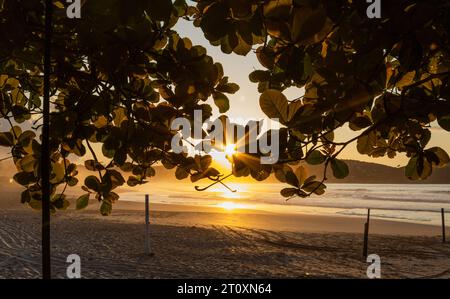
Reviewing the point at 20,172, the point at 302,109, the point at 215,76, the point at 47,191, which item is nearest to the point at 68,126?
the point at 20,172

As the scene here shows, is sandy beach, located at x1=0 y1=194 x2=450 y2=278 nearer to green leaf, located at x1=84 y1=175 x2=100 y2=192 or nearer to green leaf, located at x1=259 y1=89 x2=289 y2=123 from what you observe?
green leaf, located at x1=84 y1=175 x2=100 y2=192

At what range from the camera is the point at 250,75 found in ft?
7.14

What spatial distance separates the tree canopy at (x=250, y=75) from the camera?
1.30 meters

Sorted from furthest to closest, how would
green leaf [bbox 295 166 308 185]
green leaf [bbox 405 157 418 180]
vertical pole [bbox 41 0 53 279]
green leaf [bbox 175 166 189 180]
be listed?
green leaf [bbox 175 166 189 180], green leaf [bbox 295 166 308 185], green leaf [bbox 405 157 418 180], vertical pole [bbox 41 0 53 279]

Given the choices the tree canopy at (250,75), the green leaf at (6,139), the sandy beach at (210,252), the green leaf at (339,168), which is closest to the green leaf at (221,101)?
the tree canopy at (250,75)

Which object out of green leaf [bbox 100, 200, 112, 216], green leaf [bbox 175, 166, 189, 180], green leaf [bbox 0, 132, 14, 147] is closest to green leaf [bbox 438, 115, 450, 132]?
green leaf [bbox 175, 166, 189, 180]

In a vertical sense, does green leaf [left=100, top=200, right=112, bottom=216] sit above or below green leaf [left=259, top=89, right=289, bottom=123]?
below

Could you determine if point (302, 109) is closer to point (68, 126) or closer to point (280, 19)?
point (280, 19)

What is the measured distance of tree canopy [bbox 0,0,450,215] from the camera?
1305 mm

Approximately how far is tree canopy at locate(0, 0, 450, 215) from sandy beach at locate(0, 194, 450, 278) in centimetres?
752

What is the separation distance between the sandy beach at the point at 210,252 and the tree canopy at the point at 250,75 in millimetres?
7517

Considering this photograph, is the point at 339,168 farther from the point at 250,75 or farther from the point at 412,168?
the point at 250,75

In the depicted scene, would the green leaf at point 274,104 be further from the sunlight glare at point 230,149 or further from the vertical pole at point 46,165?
the vertical pole at point 46,165

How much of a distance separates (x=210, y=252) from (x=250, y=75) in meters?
10.8
